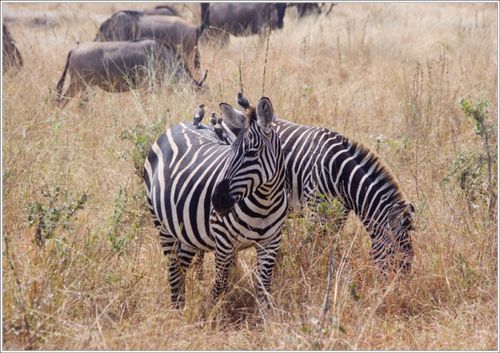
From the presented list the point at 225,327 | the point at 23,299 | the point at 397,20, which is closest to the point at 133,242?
the point at 225,327

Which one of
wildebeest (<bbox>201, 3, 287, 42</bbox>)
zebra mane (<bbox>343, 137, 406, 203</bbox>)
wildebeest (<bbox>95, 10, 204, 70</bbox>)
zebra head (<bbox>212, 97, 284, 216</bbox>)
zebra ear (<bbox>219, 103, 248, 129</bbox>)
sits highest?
zebra ear (<bbox>219, 103, 248, 129</bbox>)

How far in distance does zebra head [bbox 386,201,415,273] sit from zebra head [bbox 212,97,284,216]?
A: 0.95m

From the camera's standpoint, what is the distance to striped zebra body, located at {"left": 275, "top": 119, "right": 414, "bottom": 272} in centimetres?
450

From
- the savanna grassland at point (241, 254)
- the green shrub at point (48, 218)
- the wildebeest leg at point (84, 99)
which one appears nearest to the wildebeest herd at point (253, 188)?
the savanna grassland at point (241, 254)

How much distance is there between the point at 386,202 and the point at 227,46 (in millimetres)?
8858

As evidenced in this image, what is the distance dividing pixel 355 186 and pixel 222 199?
51.8 inches

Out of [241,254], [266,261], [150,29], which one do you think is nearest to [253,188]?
[266,261]

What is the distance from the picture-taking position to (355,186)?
4711 mm

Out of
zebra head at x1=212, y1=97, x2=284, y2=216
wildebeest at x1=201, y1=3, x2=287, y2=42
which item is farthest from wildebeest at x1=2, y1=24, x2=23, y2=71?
wildebeest at x1=201, y1=3, x2=287, y2=42

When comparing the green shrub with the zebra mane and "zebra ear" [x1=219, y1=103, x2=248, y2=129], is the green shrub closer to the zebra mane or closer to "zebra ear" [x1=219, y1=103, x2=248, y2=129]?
"zebra ear" [x1=219, y1=103, x2=248, y2=129]

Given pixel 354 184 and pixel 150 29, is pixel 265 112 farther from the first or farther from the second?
pixel 150 29

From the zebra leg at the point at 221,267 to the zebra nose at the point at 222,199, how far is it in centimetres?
51

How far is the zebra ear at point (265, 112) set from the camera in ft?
12.5

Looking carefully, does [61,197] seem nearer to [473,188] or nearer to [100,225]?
[100,225]
